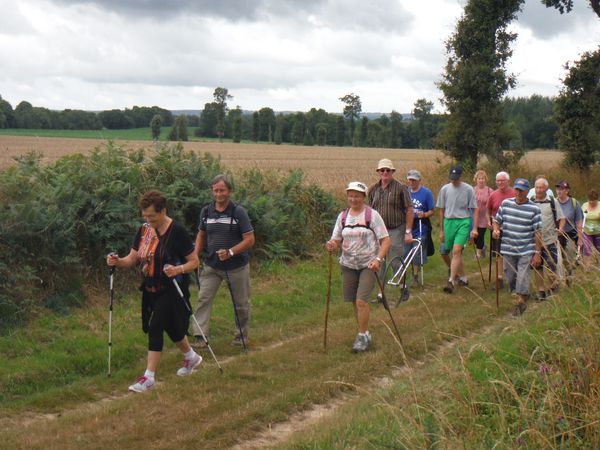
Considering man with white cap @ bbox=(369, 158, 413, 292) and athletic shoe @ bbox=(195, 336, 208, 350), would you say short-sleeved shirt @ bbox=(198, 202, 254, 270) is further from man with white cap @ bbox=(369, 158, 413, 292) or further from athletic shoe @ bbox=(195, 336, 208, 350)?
man with white cap @ bbox=(369, 158, 413, 292)

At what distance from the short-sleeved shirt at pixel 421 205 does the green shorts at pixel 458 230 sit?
16.3 inches

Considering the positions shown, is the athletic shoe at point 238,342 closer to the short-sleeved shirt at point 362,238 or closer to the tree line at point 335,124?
the short-sleeved shirt at point 362,238

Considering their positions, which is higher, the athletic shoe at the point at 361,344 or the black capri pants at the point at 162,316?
the black capri pants at the point at 162,316

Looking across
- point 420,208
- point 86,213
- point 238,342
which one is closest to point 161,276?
point 238,342

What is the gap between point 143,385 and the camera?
7559 mm

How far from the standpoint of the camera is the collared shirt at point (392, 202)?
1165 centimetres

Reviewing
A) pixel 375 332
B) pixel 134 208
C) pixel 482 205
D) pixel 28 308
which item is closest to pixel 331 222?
pixel 482 205

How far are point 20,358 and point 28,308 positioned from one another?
1.38m

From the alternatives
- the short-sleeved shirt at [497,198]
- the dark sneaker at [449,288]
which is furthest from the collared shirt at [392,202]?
the short-sleeved shirt at [497,198]

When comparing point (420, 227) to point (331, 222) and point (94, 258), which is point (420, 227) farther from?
point (94, 258)

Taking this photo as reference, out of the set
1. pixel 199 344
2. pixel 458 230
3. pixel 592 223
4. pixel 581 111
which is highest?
pixel 581 111

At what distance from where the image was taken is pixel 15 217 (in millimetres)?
10477

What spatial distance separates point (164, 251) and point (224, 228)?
1508mm

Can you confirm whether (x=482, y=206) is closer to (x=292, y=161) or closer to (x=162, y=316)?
(x=162, y=316)
